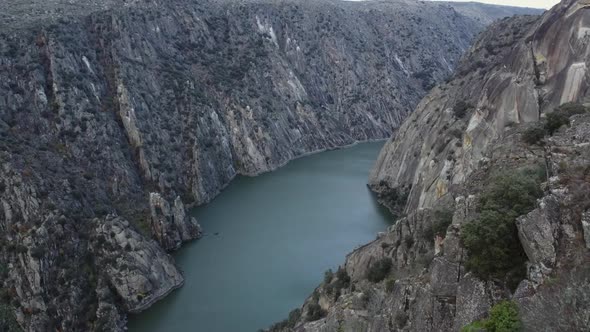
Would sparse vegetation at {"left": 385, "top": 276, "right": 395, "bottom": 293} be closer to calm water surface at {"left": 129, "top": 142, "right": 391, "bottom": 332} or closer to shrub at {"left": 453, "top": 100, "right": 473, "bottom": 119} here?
calm water surface at {"left": 129, "top": 142, "right": 391, "bottom": 332}

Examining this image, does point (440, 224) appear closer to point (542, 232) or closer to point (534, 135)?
point (534, 135)

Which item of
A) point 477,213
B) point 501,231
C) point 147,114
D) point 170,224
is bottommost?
point 170,224

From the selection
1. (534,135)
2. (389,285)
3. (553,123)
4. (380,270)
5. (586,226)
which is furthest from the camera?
(380,270)

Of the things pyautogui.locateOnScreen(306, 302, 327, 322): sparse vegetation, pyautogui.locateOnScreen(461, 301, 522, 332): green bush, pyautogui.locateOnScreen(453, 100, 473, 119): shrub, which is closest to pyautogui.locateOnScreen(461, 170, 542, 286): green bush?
pyautogui.locateOnScreen(461, 301, 522, 332): green bush

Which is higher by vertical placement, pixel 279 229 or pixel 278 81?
pixel 278 81

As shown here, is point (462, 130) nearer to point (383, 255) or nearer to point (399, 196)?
point (399, 196)

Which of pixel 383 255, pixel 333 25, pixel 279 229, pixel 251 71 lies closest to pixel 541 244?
pixel 383 255

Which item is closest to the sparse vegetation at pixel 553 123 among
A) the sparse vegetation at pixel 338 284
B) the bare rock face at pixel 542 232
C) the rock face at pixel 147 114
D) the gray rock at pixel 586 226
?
the bare rock face at pixel 542 232

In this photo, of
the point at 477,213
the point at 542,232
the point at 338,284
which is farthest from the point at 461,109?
the point at 542,232
